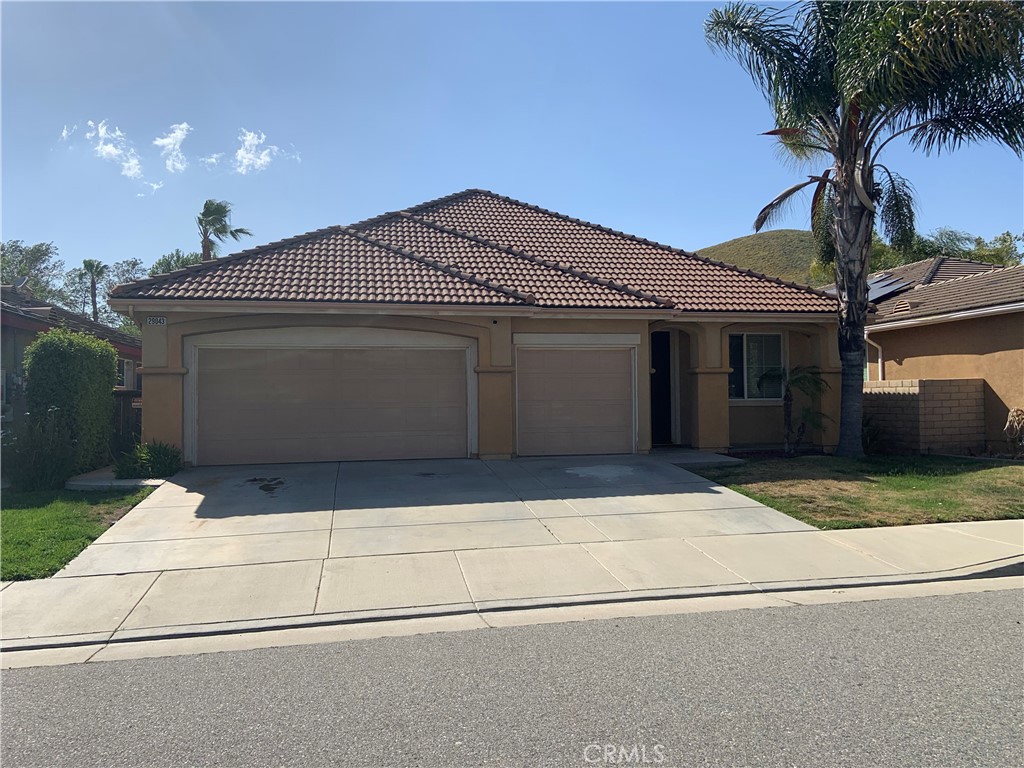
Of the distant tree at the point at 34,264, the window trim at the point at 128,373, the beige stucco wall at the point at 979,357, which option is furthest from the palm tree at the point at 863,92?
the distant tree at the point at 34,264

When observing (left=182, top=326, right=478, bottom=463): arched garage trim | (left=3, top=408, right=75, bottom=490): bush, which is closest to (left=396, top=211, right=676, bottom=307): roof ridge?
(left=182, top=326, right=478, bottom=463): arched garage trim

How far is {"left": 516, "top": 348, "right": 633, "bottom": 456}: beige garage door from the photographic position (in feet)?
45.5

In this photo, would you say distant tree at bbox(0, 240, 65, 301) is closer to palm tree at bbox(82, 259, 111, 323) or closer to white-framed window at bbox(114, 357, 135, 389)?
palm tree at bbox(82, 259, 111, 323)

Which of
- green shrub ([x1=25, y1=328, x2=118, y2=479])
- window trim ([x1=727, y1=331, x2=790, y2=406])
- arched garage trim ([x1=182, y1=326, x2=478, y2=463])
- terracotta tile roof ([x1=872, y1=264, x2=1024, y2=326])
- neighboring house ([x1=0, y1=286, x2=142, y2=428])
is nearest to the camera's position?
green shrub ([x1=25, y1=328, x2=118, y2=479])

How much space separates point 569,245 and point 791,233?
7412cm

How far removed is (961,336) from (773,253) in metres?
65.7

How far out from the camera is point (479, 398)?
1330 cm

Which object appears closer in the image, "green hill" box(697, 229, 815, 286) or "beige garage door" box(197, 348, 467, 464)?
"beige garage door" box(197, 348, 467, 464)

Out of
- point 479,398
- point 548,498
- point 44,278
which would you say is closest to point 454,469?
point 479,398

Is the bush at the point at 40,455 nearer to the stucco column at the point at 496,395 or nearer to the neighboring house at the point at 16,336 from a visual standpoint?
the neighboring house at the point at 16,336

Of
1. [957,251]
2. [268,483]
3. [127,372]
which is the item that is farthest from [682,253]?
[957,251]

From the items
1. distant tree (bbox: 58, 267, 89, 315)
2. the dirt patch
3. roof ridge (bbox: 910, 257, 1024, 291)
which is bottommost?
the dirt patch

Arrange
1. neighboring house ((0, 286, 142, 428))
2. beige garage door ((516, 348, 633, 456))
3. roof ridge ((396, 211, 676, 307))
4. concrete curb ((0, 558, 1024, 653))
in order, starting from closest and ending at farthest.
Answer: concrete curb ((0, 558, 1024, 653))
beige garage door ((516, 348, 633, 456))
roof ridge ((396, 211, 676, 307))
neighboring house ((0, 286, 142, 428))

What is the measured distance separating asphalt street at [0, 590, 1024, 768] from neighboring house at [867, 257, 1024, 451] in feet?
37.8
